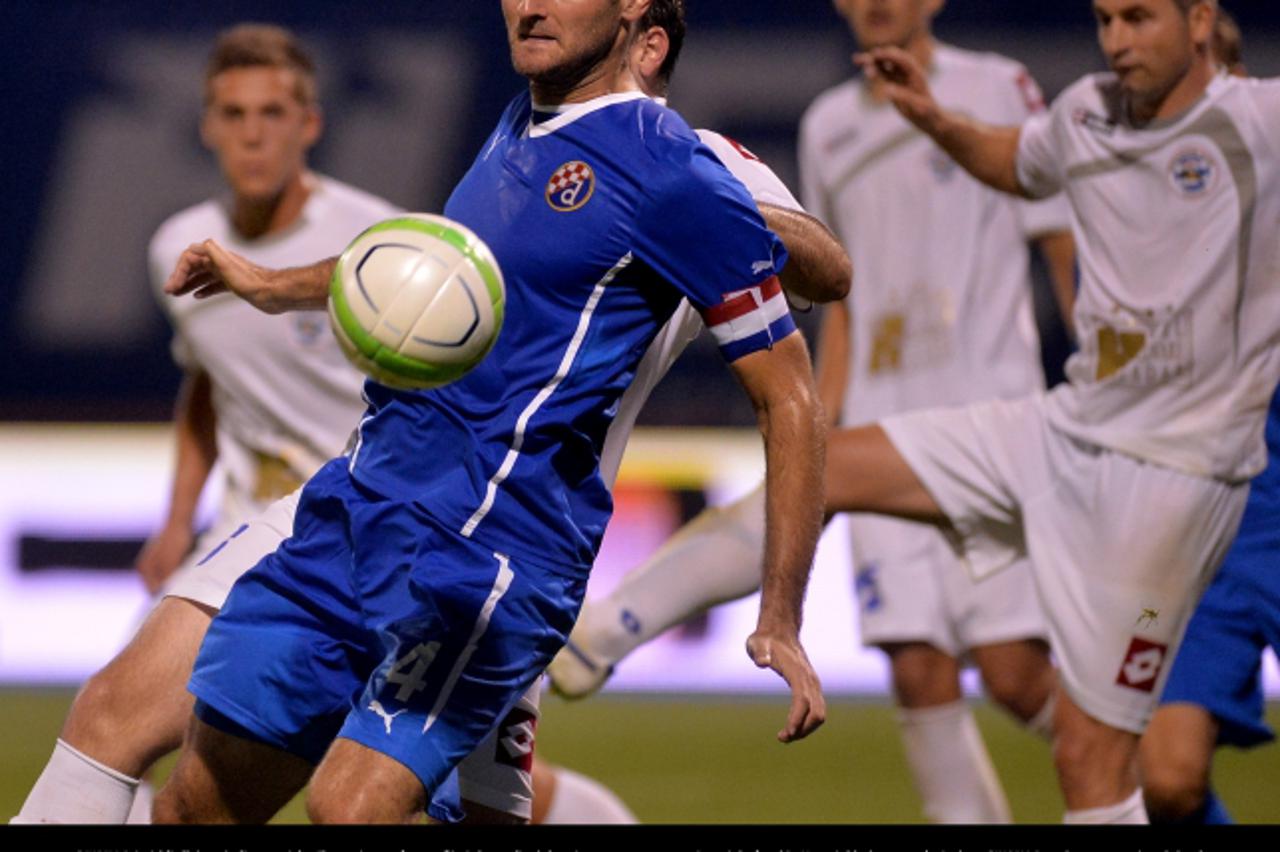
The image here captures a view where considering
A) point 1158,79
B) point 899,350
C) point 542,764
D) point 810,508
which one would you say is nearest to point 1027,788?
point 899,350

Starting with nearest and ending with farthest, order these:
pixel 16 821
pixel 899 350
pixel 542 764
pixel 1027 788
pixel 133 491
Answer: pixel 16 821 → pixel 542 764 → pixel 899 350 → pixel 1027 788 → pixel 133 491

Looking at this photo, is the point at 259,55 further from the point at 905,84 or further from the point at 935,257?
the point at 935,257

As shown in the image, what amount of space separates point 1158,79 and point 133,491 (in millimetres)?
6010

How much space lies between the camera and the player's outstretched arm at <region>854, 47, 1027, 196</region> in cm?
492

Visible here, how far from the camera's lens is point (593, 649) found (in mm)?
4922

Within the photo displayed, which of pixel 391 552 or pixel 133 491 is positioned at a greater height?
pixel 391 552

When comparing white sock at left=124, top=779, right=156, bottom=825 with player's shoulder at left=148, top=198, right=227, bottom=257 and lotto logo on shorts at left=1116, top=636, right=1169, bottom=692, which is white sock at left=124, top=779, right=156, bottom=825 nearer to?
player's shoulder at left=148, top=198, right=227, bottom=257

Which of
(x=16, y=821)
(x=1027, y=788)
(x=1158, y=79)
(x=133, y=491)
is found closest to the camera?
(x=16, y=821)

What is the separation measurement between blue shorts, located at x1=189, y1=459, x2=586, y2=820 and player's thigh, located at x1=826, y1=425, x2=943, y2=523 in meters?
1.46

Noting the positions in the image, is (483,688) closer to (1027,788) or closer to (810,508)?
(810,508)

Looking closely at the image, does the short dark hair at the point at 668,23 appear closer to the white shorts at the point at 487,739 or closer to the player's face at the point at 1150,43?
the white shorts at the point at 487,739

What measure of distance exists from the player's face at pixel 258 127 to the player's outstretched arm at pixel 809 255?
2538 mm

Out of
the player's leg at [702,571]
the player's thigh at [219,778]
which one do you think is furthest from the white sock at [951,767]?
the player's thigh at [219,778]

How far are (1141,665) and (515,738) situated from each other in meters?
1.66
